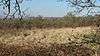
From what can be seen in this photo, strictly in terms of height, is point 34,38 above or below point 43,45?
below

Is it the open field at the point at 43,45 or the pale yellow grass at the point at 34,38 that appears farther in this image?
the pale yellow grass at the point at 34,38

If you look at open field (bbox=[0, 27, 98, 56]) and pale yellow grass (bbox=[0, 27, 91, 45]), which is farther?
pale yellow grass (bbox=[0, 27, 91, 45])

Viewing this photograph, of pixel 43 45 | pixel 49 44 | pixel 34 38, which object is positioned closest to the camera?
pixel 43 45

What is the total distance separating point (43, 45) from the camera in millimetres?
12148

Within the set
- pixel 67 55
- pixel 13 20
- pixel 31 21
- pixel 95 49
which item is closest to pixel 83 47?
pixel 95 49

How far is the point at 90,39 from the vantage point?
42.8 feet

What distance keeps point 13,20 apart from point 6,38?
5844 mm

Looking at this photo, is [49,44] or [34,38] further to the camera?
[34,38]

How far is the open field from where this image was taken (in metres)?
10.9

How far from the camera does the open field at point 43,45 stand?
427 inches

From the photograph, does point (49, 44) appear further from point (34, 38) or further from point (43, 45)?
point (34, 38)

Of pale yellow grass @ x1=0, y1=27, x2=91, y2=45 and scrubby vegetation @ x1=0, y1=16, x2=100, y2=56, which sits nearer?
scrubby vegetation @ x1=0, y1=16, x2=100, y2=56

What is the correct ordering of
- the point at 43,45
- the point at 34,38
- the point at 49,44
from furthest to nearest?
the point at 34,38 < the point at 49,44 < the point at 43,45

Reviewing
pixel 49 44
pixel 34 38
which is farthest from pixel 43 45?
pixel 34 38
